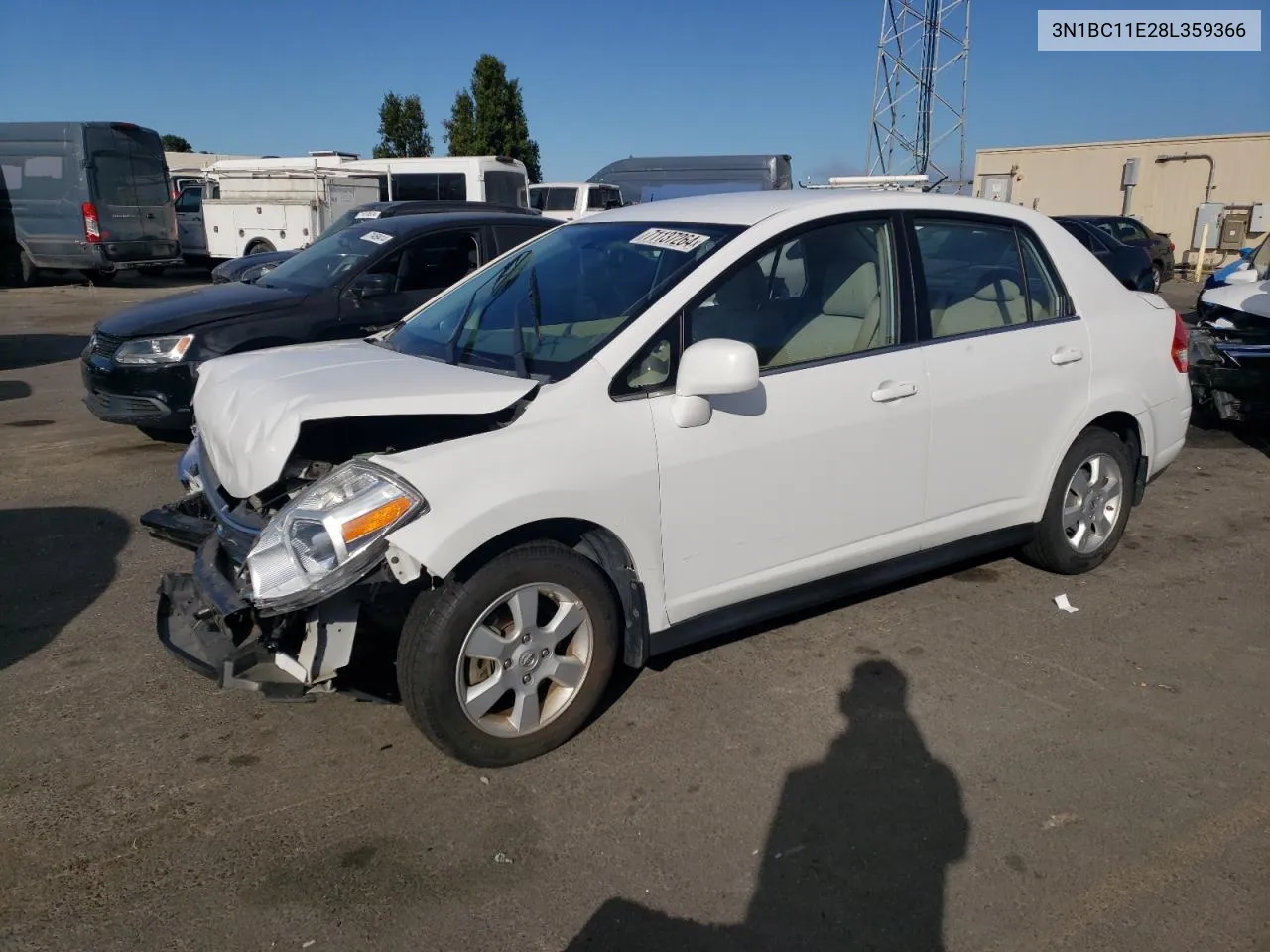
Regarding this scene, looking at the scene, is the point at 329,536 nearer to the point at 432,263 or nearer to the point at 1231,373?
the point at 432,263

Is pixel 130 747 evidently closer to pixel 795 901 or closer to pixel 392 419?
pixel 392 419

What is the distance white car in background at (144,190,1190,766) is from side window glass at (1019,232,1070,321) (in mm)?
14

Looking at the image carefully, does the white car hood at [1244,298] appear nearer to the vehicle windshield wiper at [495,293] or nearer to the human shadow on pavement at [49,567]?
the vehicle windshield wiper at [495,293]

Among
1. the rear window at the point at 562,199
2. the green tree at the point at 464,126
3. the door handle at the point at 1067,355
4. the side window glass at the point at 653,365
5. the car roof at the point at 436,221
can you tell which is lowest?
the door handle at the point at 1067,355

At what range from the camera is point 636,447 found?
10.7 ft

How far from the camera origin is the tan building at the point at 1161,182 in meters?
27.9

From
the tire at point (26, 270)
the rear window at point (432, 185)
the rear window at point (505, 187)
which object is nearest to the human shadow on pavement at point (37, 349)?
the tire at point (26, 270)

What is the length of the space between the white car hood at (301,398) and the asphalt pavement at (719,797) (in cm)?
100

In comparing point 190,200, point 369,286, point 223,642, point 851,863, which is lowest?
point 851,863

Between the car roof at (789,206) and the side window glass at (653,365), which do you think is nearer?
the side window glass at (653,365)

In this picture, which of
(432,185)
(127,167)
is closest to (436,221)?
(432,185)

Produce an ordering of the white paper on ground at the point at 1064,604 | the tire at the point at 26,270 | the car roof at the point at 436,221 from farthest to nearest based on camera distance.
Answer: the tire at the point at 26,270, the car roof at the point at 436,221, the white paper on ground at the point at 1064,604

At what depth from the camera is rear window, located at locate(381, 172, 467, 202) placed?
2080cm

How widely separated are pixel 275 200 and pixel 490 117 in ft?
49.3
